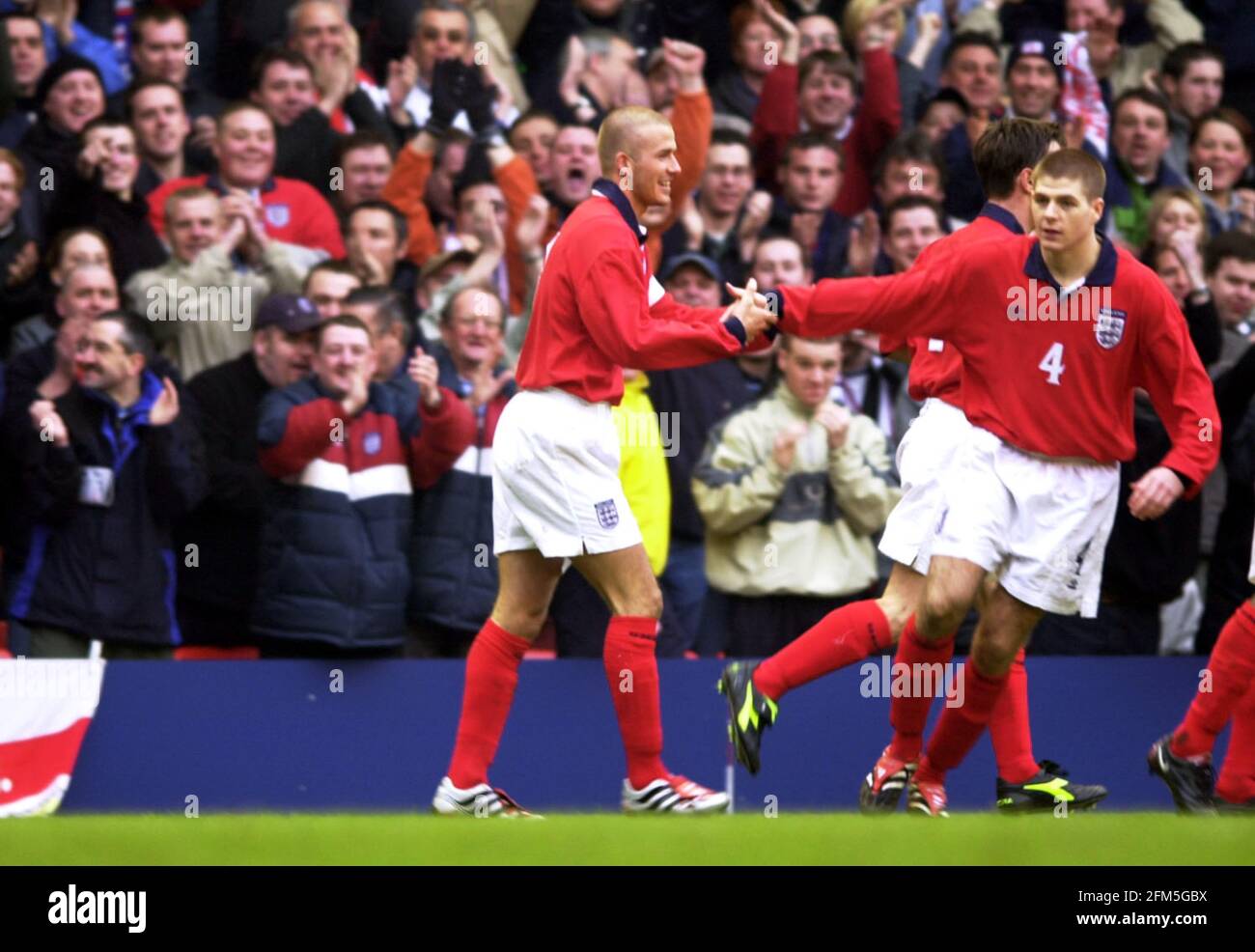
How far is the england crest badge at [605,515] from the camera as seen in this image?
25.4 ft

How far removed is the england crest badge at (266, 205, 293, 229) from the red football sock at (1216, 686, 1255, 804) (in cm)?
469

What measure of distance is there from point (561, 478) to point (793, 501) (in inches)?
102

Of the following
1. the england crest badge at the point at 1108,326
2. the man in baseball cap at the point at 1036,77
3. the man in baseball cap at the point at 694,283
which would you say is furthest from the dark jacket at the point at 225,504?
the man in baseball cap at the point at 1036,77

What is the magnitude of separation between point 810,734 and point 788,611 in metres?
0.54

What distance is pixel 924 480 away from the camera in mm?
8195

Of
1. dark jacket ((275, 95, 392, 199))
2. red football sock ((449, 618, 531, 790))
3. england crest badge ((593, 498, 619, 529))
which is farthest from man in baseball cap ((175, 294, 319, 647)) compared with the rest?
england crest badge ((593, 498, 619, 529))

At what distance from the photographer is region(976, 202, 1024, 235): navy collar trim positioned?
27.2 feet

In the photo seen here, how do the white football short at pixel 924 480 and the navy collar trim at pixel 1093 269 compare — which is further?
the white football short at pixel 924 480

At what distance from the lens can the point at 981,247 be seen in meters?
7.79

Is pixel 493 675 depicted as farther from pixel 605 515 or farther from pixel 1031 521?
pixel 1031 521

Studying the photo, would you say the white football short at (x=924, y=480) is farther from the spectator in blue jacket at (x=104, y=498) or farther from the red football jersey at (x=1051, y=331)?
the spectator in blue jacket at (x=104, y=498)

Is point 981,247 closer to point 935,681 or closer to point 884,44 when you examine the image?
point 935,681

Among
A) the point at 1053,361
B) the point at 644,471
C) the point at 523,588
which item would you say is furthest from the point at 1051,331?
the point at 644,471

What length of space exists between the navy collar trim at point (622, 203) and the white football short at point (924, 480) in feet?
4.01
